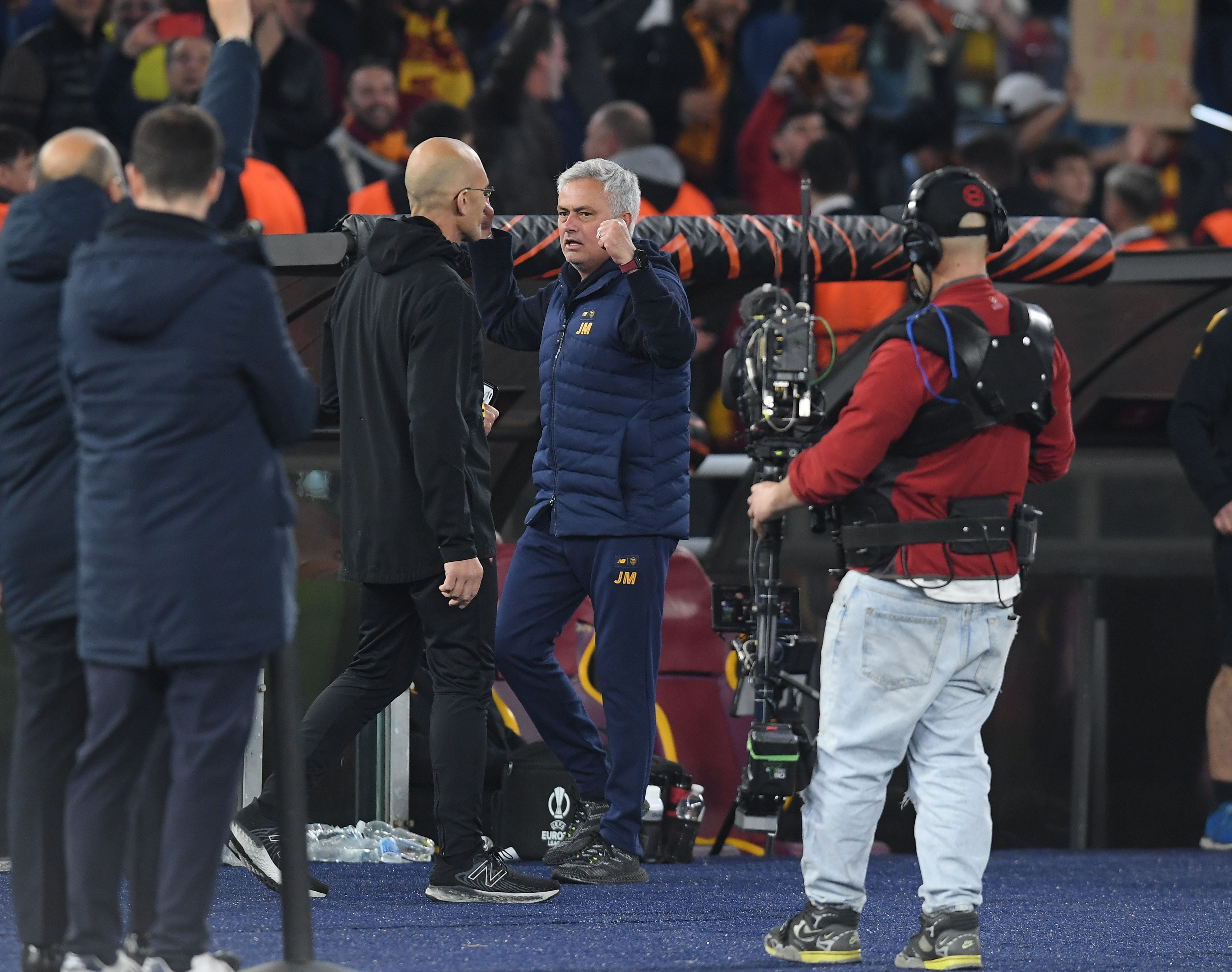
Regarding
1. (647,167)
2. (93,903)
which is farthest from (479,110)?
(93,903)

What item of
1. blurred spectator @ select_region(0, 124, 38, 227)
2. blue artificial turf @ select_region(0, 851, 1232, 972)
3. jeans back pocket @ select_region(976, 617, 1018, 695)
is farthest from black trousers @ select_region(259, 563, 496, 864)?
blurred spectator @ select_region(0, 124, 38, 227)

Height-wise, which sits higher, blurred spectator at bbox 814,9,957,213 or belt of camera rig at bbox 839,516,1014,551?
blurred spectator at bbox 814,9,957,213

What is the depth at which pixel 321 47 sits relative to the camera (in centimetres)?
984

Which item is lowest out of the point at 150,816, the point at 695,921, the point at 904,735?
the point at 695,921

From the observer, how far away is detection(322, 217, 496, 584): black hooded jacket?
5027mm

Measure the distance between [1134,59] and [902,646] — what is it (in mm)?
6984

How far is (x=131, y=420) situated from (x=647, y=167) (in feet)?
16.4

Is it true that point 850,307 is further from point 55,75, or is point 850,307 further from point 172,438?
point 172,438

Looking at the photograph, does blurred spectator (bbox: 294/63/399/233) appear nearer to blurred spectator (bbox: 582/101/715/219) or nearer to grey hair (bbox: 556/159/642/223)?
blurred spectator (bbox: 582/101/715/219)

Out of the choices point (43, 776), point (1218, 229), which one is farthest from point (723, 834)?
point (1218, 229)

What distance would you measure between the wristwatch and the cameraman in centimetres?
107

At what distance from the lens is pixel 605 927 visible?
4.99 metres

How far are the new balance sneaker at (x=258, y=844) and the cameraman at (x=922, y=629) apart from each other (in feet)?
4.95

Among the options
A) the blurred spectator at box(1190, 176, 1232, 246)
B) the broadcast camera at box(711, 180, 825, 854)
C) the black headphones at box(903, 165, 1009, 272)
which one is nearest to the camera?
the black headphones at box(903, 165, 1009, 272)
